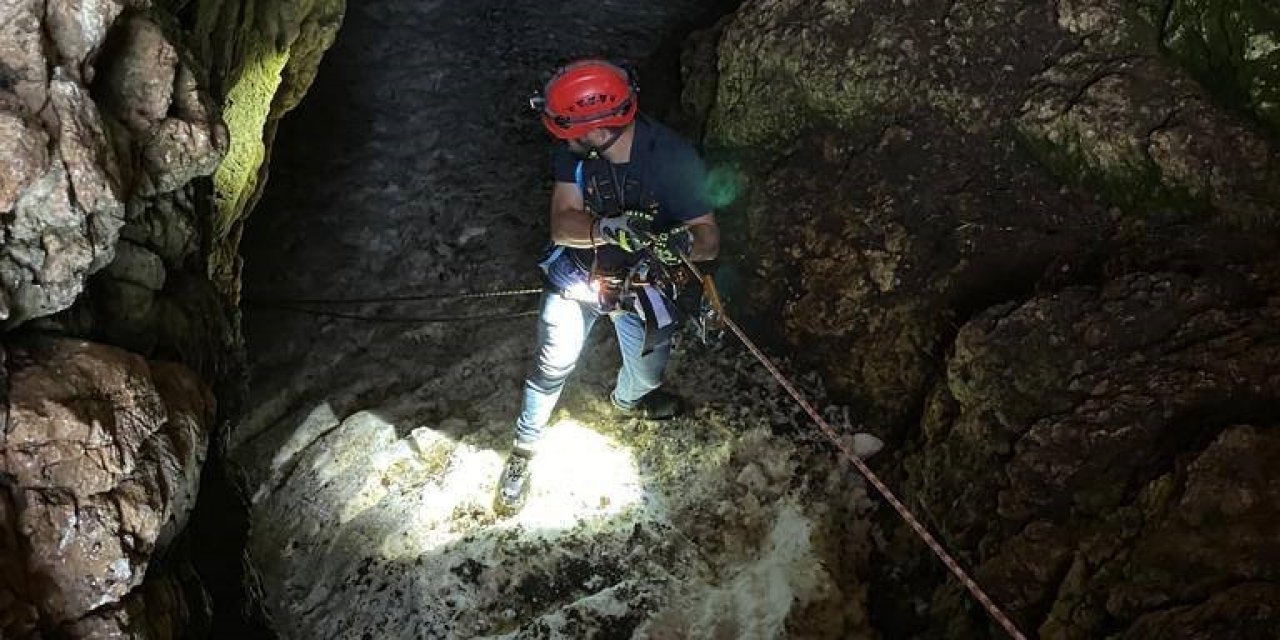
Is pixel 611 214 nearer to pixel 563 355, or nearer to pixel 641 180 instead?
pixel 641 180

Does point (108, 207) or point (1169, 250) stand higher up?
point (108, 207)

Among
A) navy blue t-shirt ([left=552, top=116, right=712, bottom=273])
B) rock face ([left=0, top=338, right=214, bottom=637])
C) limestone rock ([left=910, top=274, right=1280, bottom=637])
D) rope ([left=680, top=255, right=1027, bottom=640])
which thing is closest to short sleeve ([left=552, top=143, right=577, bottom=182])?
navy blue t-shirt ([left=552, top=116, right=712, bottom=273])

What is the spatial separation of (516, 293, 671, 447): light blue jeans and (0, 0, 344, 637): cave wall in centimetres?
173

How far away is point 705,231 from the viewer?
14.4 ft

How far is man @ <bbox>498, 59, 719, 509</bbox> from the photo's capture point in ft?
13.3

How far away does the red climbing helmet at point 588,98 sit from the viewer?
3.99 metres

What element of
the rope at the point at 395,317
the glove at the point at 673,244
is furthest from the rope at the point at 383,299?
the glove at the point at 673,244

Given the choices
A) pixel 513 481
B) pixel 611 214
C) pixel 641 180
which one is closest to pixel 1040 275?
pixel 641 180

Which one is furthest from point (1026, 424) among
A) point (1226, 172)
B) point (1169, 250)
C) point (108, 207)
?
point (108, 207)

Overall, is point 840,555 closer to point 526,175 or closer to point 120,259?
point 120,259

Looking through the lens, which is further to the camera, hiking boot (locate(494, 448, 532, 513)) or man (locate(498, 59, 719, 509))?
hiking boot (locate(494, 448, 532, 513))

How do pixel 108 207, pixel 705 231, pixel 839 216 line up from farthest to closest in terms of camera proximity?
pixel 839 216 → pixel 705 231 → pixel 108 207

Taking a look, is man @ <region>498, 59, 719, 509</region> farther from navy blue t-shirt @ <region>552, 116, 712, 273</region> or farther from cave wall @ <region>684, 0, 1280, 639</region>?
cave wall @ <region>684, 0, 1280, 639</region>

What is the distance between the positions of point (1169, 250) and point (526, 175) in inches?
203
